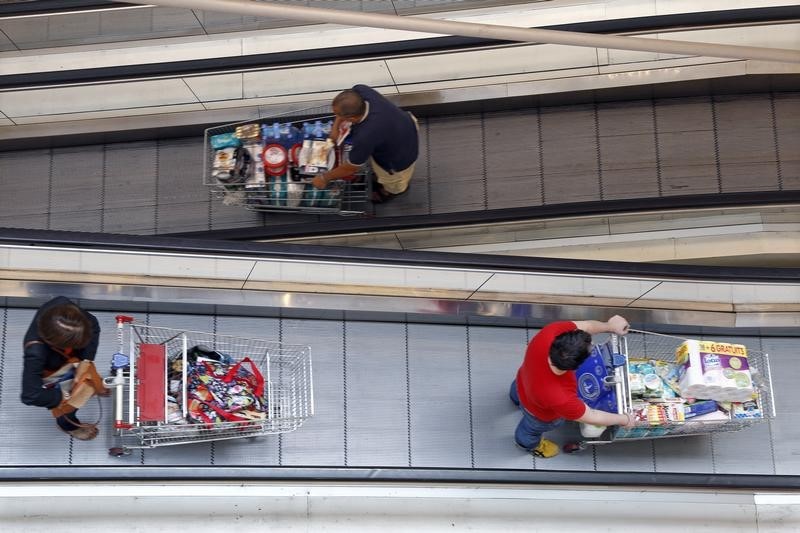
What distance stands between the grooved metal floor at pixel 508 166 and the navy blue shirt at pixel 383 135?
1086 mm

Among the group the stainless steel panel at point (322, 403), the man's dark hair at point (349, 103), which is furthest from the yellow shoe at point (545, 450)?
the man's dark hair at point (349, 103)

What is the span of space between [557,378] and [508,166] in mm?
3041

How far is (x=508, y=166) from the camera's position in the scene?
8.57 m

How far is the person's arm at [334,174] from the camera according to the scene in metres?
7.39

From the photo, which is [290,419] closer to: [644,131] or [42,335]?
[42,335]

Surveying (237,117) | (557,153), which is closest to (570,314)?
(557,153)

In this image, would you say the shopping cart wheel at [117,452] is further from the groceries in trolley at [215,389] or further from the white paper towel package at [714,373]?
the white paper towel package at [714,373]

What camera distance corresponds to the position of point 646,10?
8227mm

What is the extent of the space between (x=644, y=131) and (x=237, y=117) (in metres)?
3.53

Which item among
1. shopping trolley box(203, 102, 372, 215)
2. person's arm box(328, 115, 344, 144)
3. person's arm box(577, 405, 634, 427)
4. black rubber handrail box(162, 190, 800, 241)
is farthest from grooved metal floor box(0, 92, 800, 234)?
person's arm box(577, 405, 634, 427)

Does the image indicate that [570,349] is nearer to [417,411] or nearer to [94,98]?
[417,411]

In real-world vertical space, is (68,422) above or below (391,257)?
below

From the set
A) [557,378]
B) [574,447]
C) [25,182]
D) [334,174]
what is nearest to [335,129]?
[334,174]

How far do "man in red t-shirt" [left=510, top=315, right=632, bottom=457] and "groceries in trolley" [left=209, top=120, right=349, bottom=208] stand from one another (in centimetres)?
230
